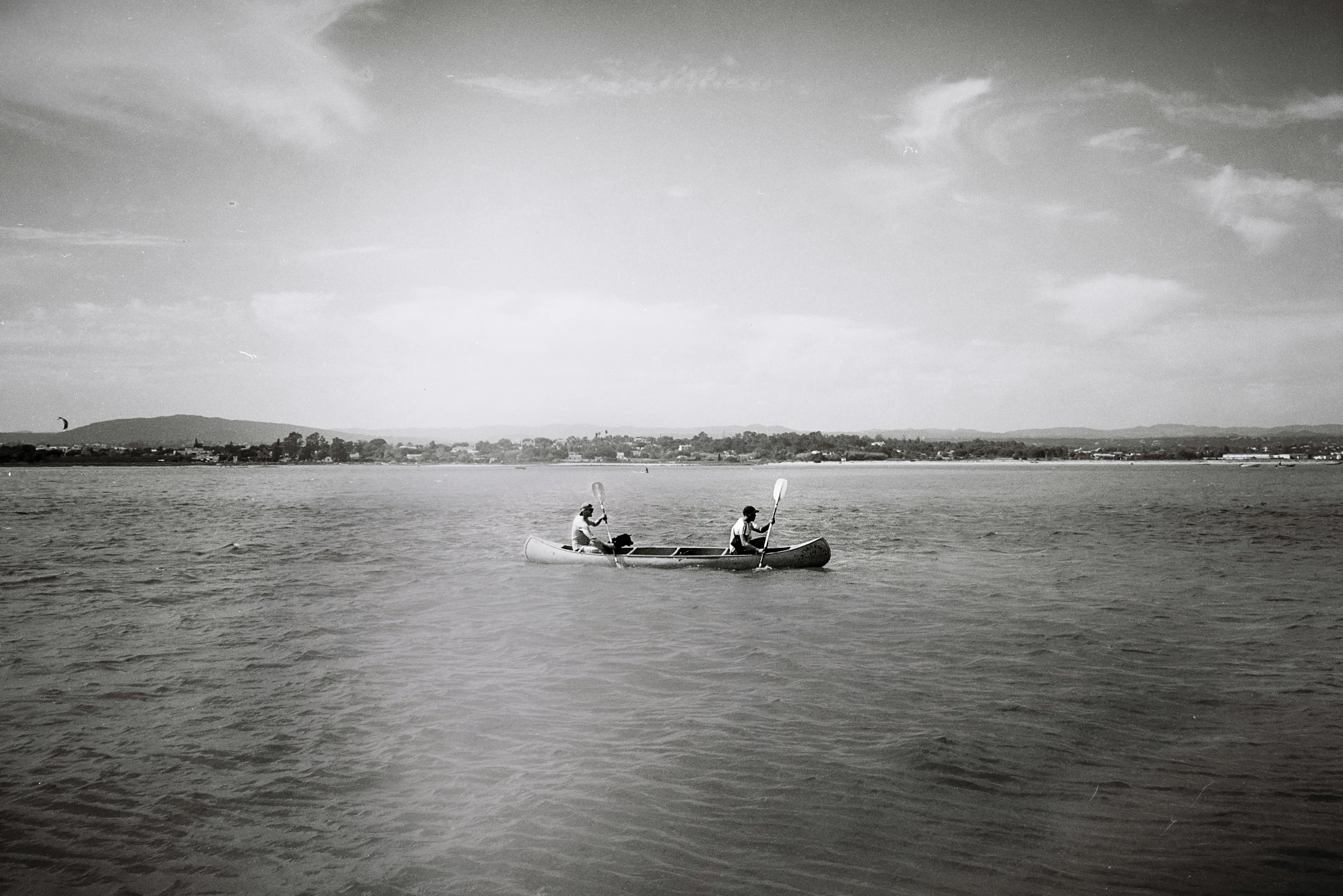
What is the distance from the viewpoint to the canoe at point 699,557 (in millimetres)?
26188

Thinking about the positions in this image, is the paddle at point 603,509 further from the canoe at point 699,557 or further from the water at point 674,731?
the water at point 674,731

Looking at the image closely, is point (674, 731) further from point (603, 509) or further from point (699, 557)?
point (603, 509)

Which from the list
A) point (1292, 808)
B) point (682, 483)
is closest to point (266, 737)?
point (1292, 808)

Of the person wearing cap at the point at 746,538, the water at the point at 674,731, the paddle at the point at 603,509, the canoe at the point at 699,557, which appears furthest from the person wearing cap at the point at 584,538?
the person wearing cap at the point at 746,538

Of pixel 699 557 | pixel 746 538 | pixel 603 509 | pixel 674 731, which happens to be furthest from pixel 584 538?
pixel 674 731

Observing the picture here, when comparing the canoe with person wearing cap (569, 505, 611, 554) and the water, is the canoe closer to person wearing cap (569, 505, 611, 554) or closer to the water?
person wearing cap (569, 505, 611, 554)

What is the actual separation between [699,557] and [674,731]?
15379 mm

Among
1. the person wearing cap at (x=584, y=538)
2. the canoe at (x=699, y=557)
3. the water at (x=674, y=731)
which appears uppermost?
the person wearing cap at (x=584, y=538)

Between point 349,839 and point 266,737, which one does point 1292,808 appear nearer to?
point 349,839

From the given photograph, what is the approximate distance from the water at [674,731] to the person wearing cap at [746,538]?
1.17 metres

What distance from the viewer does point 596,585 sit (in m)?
24.8

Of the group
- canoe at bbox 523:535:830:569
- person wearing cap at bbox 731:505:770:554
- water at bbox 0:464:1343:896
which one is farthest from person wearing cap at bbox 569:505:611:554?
person wearing cap at bbox 731:505:770:554

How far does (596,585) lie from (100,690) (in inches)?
542

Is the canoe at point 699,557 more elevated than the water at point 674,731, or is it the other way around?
the canoe at point 699,557
